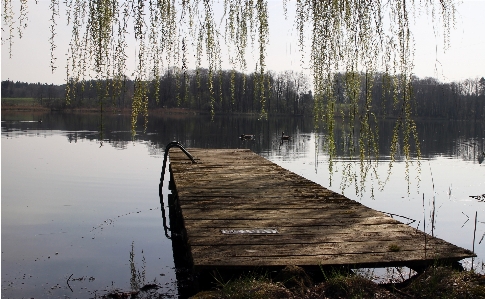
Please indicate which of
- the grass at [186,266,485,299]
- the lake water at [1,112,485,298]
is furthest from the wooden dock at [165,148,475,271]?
the lake water at [1,112,485,298]

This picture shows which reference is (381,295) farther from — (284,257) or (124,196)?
(124,196)

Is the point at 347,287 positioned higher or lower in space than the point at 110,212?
higher

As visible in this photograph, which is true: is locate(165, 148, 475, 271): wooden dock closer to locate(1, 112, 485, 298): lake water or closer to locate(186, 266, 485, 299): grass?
locate(186, 266, 485, 299): grass

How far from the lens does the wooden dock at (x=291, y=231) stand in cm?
378

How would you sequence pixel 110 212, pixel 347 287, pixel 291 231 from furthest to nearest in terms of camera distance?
pixel 110 212 < pixel 291 231 < pixel 347 287

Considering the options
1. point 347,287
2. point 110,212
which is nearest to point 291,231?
point 347,287

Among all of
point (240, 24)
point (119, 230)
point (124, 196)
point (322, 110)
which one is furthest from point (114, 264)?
point (124, 196)

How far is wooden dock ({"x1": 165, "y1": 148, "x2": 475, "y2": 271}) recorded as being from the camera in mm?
3781

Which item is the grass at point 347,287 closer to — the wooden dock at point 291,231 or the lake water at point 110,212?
the wooden dock at point 291,231

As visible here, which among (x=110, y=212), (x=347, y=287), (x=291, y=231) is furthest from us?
(x=110, y=212)

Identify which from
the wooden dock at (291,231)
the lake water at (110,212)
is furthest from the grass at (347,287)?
the lake water at (110,212)

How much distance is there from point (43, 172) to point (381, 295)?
16.1 meters

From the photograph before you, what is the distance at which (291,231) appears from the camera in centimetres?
461

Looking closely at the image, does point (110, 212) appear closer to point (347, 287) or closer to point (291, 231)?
point (291, 231)
